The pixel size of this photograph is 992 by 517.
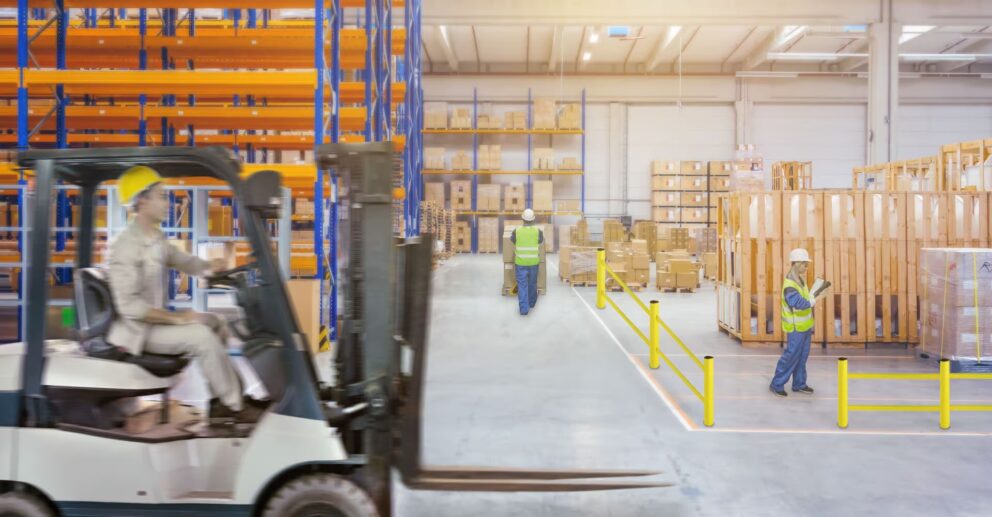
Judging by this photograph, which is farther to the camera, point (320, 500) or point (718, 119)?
point (718, 119)

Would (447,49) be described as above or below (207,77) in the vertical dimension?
above

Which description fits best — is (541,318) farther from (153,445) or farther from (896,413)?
(153,445)

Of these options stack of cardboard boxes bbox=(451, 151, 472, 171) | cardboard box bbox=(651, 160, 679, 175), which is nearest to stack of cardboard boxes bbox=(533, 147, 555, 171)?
stack of cardboard boxes bbox=(451, 151, 472, 171)

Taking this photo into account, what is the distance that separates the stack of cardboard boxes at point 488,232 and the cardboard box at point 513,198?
813mm

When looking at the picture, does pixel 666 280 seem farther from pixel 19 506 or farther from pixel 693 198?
pixel 19 506

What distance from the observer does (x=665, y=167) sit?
28688 millimetres

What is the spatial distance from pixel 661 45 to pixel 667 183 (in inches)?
230

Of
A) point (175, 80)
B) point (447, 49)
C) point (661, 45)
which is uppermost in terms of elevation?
point (447, 49)

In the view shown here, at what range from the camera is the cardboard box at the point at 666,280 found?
1642cm

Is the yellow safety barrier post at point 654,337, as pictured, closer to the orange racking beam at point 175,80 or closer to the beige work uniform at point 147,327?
the orange racking beam at point 175,80

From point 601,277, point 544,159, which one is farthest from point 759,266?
point 544,159

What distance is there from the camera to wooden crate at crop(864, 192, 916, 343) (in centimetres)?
973

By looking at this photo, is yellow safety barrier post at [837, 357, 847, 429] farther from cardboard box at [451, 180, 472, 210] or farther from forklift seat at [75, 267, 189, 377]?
cardboard box at [451, 180, 472, 210]

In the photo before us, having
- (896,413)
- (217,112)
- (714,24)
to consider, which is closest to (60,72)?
(217,112)
